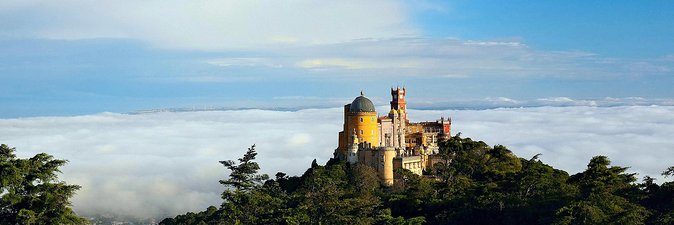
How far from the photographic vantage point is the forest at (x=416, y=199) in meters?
39.4

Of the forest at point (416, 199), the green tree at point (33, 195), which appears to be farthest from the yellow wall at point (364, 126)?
the green tree at point (33, 195)

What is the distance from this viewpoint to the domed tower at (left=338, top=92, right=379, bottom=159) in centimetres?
8694

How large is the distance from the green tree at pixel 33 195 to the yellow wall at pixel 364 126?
49.3 metres

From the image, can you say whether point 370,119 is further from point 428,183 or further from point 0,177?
point 0,177

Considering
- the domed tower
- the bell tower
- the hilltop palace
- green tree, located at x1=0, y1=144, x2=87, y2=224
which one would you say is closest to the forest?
green tree, located at x1=0, y1=144, x2=87, y2=224

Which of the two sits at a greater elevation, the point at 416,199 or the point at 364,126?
the point at 364,126

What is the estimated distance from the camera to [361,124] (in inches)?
3425

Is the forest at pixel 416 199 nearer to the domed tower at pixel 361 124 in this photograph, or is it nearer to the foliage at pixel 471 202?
the foliage at pixel 471 202

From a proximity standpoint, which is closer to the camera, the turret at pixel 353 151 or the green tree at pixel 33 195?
the green tree at pixel 33 195

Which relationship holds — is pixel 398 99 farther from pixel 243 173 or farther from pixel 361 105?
pixel 243 173

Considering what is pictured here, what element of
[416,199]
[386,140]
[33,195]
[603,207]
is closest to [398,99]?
[386,140]

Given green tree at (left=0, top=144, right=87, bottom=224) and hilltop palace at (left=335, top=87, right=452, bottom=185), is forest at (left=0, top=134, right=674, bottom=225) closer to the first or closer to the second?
green tree at (left=0, top=144, right=87, bottom=224)

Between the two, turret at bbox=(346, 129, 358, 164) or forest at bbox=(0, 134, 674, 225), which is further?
turret at bbox=(346, 129, 358, 164)

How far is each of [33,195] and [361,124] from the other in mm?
51156
